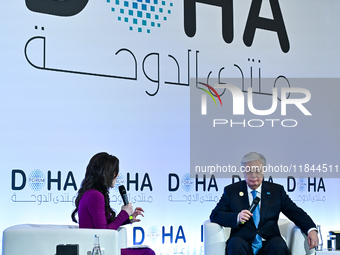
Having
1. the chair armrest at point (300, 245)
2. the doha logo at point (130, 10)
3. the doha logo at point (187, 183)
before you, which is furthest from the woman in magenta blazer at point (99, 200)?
the doha logo at point (130, 10)

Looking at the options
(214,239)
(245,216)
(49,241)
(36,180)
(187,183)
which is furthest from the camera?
(187,183)

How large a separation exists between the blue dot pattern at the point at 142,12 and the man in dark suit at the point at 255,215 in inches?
84.2

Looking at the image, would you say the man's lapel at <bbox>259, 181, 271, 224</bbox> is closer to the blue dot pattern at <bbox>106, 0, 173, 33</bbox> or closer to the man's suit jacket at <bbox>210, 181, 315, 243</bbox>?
the man's suit jacket at <bbox>210, 181, 315, 243</bbox>

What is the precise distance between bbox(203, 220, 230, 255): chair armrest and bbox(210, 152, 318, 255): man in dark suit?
0.17 feet

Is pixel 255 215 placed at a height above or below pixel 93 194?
below

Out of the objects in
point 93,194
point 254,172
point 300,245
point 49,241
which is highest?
point 254,172

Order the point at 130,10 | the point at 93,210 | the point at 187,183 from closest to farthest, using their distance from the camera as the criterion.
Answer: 1. the point at 93,210
2. the point at 130,10
3. the point at 187,183

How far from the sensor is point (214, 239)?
12.9ft

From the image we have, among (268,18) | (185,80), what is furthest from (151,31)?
(268,18)

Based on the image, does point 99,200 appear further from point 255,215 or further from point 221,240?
point 255,215

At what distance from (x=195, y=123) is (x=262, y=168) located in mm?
1467

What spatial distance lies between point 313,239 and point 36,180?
2837 mm

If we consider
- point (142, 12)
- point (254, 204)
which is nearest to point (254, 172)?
point (254, 204)

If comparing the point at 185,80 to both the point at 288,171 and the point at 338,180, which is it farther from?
the point at 338,180
